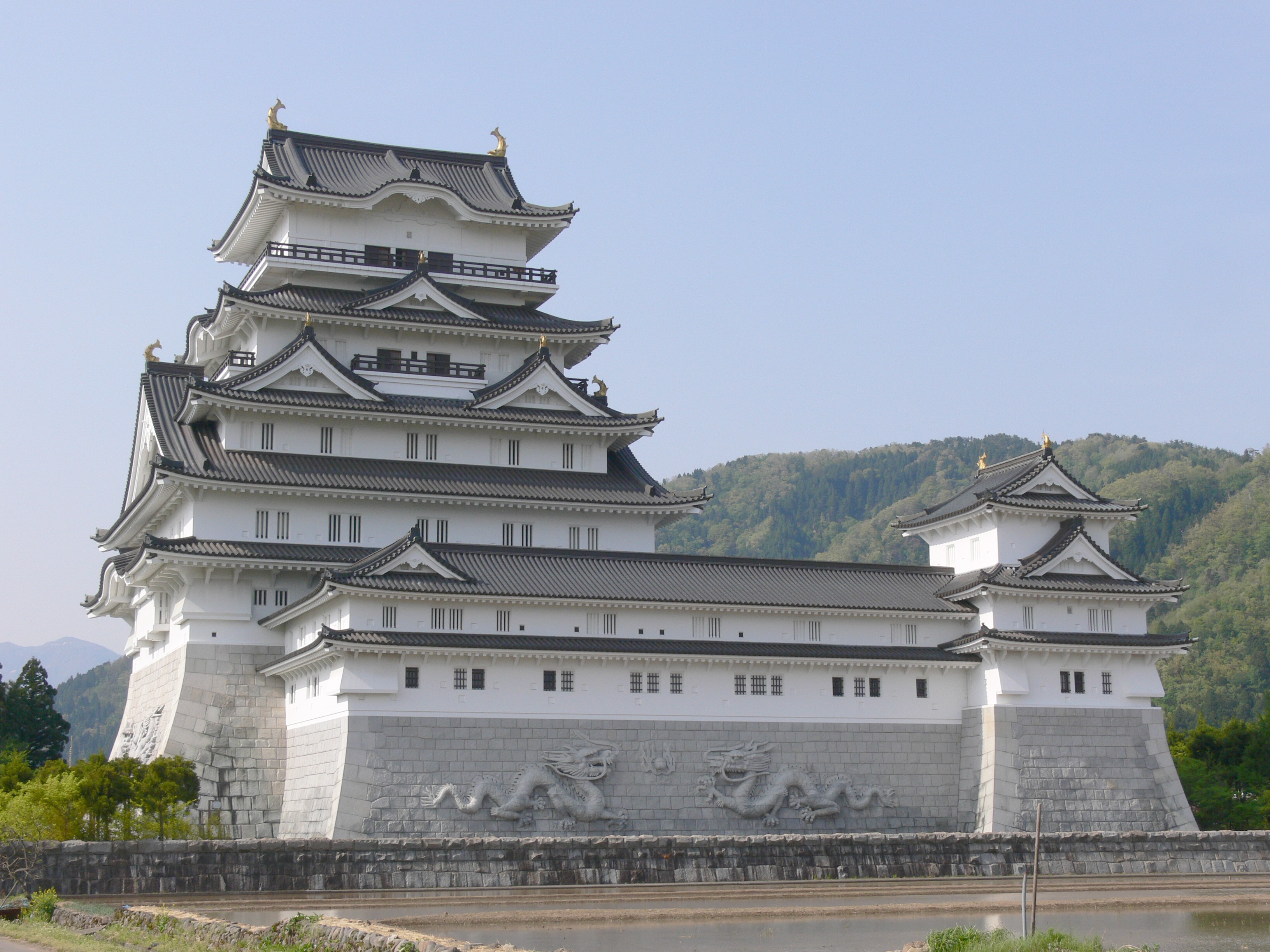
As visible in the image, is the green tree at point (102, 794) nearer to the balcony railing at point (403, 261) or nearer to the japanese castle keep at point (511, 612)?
the japanese castle keep at point (511, 612)

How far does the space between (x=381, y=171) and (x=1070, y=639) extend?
28920 mm

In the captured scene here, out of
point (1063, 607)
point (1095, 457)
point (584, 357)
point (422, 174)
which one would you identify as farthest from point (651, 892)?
point (1095, 457)


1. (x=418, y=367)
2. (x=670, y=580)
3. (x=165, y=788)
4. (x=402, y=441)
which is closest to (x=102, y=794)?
(x=165, y=788)

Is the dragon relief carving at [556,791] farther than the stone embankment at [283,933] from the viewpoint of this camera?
Yes

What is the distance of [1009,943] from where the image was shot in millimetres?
20016

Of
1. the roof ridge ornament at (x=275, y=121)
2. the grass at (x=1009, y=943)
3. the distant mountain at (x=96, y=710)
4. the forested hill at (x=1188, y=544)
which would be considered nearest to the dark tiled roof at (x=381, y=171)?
the roof ridge ornament at (x=275, y=121)

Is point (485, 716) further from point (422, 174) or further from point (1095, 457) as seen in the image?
point (1095, 457)

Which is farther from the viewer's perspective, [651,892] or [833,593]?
[833,593]

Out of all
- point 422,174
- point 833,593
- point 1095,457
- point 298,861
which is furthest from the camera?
point 1095,457

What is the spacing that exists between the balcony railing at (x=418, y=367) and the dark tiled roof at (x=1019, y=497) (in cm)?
1597

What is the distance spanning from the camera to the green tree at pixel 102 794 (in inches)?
1464

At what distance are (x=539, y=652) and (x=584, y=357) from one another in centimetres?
1760

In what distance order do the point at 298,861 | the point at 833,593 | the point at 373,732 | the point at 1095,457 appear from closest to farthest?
the point at 298,861 → the point at 373,732 → the point at 833,593 → the point at 1095,457

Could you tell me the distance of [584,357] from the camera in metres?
55.0
